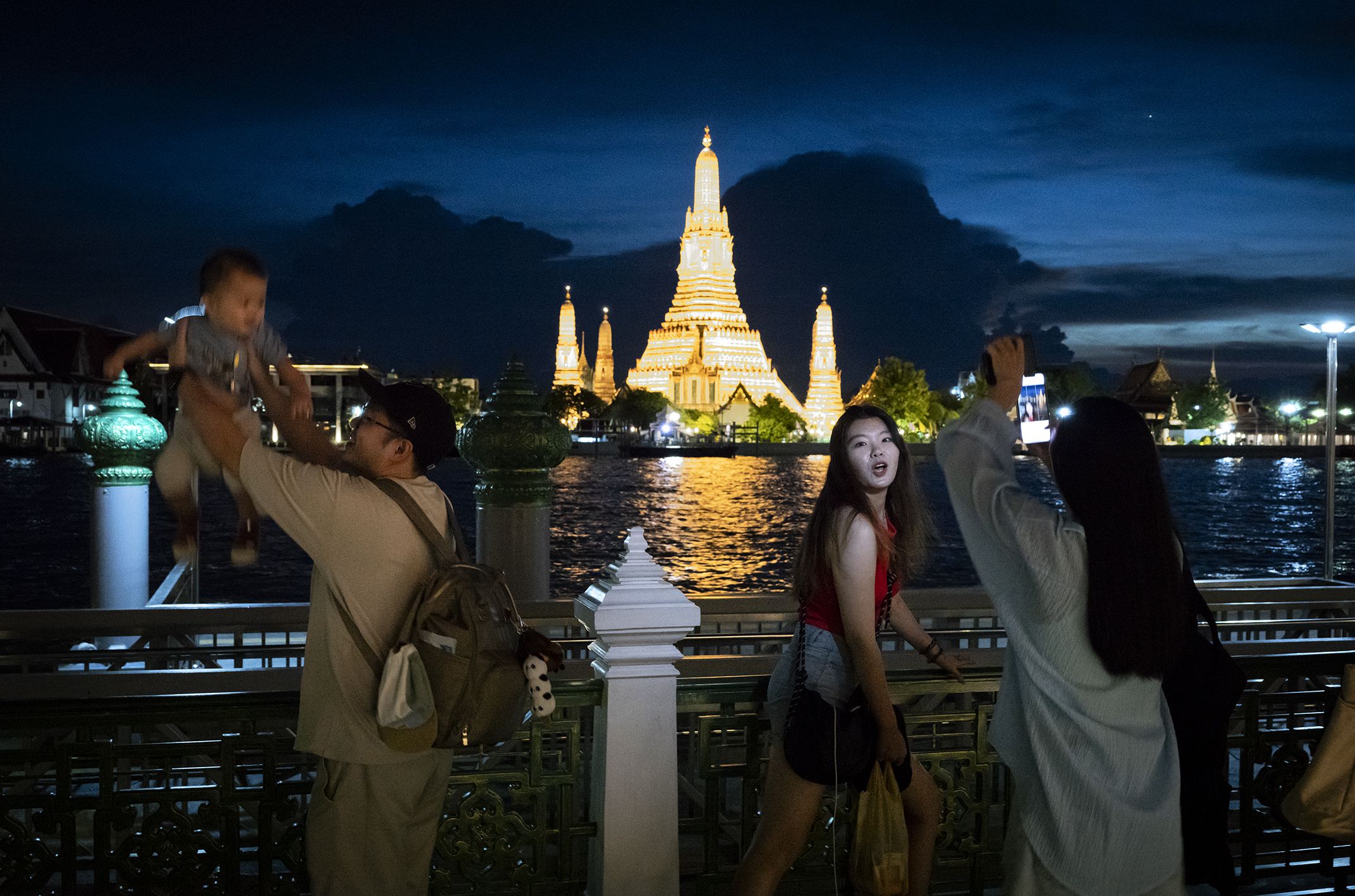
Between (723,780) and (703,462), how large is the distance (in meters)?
83.6

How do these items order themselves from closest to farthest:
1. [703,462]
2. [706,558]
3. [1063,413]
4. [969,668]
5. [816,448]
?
1. [1063,413]
2. [969,668]
3. [706,558]
4. [703,462]
5. [816,448]

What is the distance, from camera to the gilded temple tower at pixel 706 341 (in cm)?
10269

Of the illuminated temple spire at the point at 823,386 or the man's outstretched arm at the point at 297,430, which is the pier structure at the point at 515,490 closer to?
the man's outstretched arm at the point at 297,430

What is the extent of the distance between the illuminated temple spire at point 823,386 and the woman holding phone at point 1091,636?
10368 cm

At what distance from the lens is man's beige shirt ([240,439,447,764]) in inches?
108

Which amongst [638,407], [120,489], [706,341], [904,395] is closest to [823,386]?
[904,395]

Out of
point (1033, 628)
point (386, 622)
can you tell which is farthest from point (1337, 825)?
point (386, 622)

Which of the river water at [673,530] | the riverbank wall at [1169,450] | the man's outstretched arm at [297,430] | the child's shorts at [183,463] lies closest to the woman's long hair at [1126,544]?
the man's outstretched arm at [297,430]

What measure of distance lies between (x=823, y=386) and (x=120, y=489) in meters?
106

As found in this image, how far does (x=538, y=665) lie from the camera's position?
276 cm

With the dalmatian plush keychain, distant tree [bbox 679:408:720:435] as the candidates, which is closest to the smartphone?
the dalmatian plush keychain

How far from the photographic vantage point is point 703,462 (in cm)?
9006

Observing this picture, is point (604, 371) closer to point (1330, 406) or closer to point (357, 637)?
point (1330, 406)

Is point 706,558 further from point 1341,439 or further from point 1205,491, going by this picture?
point 1341,439
